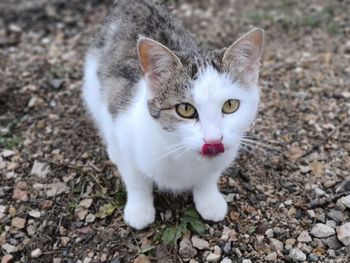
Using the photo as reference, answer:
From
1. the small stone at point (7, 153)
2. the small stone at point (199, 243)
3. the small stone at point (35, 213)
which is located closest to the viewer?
the small stone at point (199, 243)

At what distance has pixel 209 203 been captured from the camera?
2.76m

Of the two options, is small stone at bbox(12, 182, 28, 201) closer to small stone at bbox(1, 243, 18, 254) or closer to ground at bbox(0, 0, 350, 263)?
ground at bbox(0, 0, 350, 263)

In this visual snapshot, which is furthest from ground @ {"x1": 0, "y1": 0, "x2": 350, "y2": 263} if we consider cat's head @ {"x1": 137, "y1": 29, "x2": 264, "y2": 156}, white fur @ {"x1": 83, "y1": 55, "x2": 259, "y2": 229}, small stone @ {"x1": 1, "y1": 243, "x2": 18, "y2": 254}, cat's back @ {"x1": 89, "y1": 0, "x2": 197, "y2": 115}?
cat's head @ {"x1": 137, "y1": 29, "x2": 264, "y2": 156}

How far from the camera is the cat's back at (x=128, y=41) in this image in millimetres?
2695

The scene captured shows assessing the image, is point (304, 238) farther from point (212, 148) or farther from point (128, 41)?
point (128, 41)

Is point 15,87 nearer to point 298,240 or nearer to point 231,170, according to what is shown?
point 231,170

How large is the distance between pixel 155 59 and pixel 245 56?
407 mm

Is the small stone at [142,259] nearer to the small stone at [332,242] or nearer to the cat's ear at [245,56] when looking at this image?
the small stone at [332,242]

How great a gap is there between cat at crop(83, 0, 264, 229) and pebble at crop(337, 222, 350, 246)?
61 centimetres

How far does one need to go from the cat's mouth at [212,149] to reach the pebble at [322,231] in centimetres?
89

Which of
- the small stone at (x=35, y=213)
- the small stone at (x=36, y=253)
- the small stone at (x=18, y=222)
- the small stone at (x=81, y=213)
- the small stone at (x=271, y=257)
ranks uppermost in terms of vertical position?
the small stone at (x=271, y=257)

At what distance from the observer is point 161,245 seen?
8.77 feet

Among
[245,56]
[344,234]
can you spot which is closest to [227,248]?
[344,234]

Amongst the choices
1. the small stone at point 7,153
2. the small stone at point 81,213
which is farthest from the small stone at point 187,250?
the small stone at point 7,153
